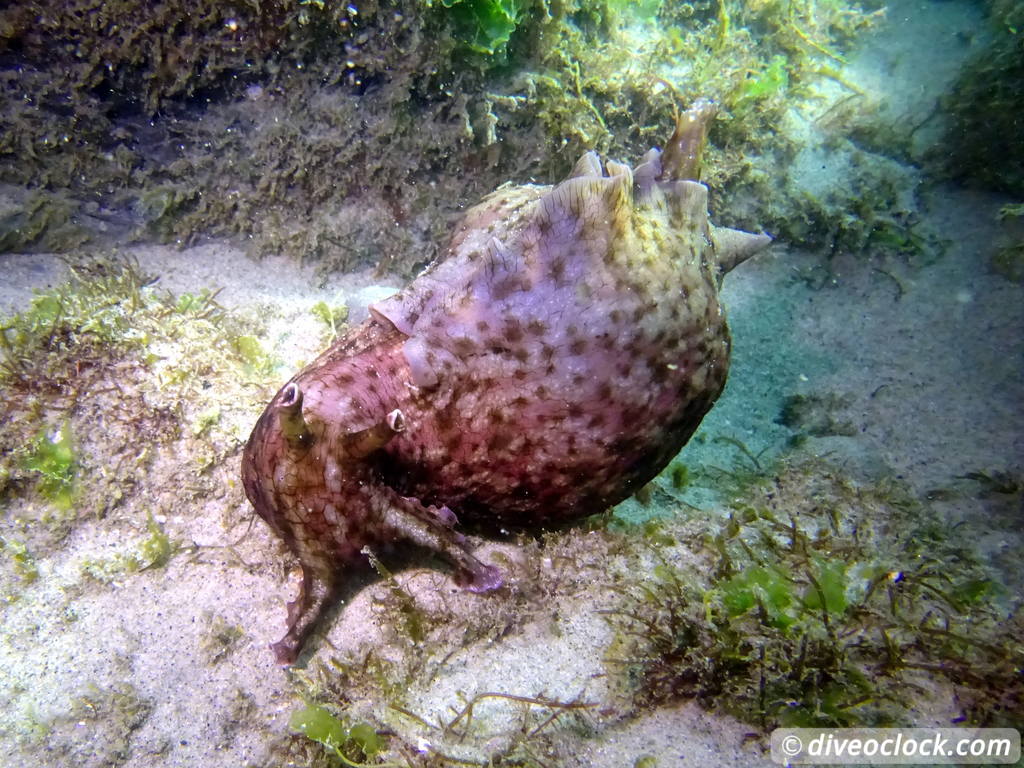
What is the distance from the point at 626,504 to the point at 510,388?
4.51 feet

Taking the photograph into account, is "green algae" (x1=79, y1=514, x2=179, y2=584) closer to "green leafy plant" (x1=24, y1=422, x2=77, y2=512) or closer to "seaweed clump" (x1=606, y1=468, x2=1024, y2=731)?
"green leafy plant" (x1=24, y1=422, x2=77, y2=512)

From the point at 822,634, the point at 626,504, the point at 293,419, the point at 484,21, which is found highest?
the point at 484,21

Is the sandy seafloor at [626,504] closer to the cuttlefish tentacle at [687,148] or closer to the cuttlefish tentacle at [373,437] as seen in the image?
the cuttlefish tentacle at [373,437]

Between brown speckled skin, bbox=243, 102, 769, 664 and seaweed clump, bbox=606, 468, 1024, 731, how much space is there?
669 millimetres

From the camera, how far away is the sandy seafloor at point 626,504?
99.5 inches

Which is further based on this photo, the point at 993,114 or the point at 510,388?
the point at 993,114

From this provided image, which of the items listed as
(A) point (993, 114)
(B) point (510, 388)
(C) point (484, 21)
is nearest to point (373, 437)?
Answer: (B) point (510, 388)

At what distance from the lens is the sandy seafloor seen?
8.29 ft

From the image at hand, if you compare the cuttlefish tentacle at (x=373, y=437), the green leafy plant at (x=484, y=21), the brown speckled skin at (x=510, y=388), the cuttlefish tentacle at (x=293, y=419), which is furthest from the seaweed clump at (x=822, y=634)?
the green leafy plant at (x=484, y=21)

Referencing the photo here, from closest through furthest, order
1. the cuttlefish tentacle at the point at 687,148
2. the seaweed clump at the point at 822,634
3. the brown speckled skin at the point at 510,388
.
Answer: the seaweed clump at the point at 822,634
the brown speckled skin at the point at 510,388
the cuttlefish tentacle at the point at 687,148

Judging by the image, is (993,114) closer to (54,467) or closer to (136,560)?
(136,560)

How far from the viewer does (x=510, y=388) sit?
101 inches

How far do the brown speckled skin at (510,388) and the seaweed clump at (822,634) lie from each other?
669 millimetres

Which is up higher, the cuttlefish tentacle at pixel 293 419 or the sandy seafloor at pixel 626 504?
the cuttlefish tentacle at pixel 293 419
